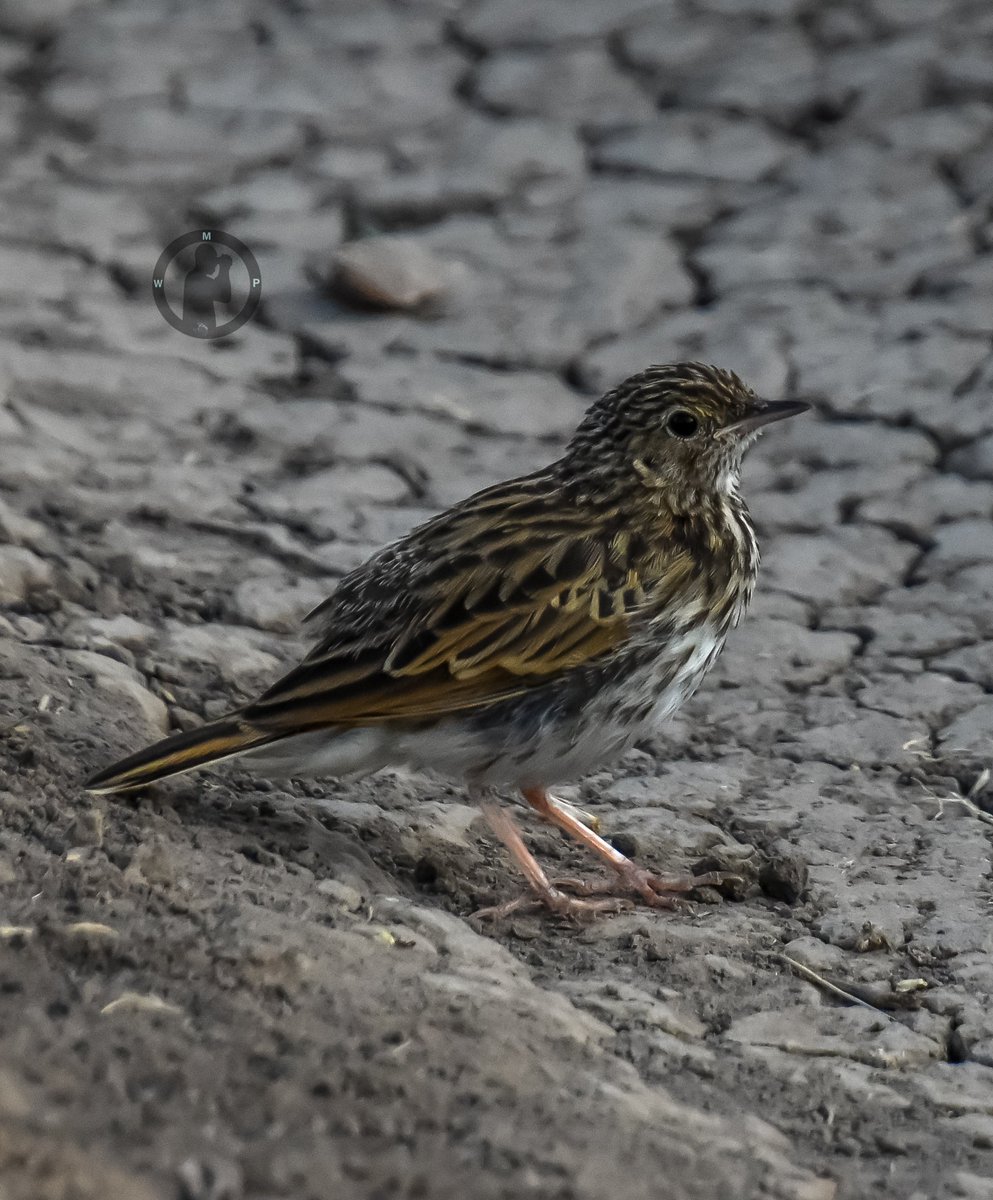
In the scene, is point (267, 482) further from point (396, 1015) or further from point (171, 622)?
point (396, 1015)

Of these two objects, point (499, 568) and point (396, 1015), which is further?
point (499, 568)

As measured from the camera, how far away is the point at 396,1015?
3.49 metres

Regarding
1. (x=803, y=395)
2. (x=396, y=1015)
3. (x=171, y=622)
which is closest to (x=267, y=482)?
(x=171, y=622)

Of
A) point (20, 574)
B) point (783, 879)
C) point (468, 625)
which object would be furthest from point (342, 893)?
point (20, 574)

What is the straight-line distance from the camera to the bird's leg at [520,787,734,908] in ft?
14.7

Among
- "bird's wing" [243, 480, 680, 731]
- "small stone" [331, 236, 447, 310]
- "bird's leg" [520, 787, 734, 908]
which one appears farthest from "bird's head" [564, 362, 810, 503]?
"small stone" [331, 236, 447, 310]

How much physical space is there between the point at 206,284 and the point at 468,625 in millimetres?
3994

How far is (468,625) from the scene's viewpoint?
4316 millimetres

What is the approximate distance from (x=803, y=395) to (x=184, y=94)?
144 inches

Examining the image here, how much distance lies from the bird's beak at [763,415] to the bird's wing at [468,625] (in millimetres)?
482

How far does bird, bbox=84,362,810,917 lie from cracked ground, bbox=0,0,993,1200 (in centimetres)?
19

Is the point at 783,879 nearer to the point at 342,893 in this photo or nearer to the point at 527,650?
the point at 527,650

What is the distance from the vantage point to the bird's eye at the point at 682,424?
473 centimetres

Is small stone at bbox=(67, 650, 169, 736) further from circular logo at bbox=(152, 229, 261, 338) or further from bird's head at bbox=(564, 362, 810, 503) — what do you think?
circular logo at bbox=(152, 229, 261, 338)
